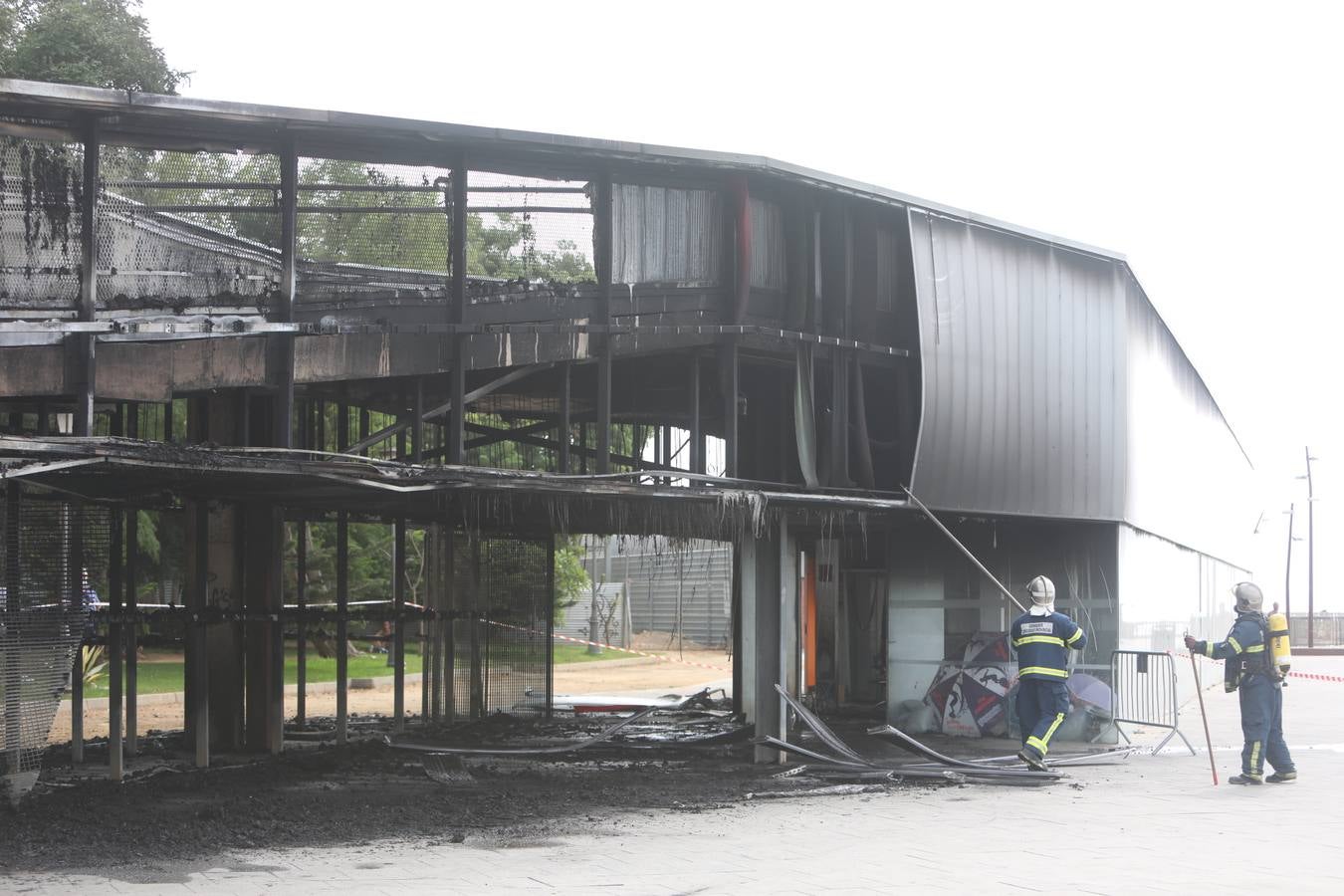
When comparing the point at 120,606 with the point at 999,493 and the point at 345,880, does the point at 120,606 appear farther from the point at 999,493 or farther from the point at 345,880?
the point at 999,493

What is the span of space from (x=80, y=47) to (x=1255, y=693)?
3118 cm

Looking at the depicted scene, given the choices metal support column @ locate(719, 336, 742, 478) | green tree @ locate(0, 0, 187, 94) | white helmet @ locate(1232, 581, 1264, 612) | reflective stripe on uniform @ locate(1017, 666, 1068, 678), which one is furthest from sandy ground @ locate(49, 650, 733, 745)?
green tree @ locate(0, 0, 187, 94)

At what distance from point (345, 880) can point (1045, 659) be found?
→ 325 inches

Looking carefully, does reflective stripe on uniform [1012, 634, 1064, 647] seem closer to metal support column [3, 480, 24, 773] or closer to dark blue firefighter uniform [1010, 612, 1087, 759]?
dark blue firefighter uniform [1010, 612, 1087, 759]

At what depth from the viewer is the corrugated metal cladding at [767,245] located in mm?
16172

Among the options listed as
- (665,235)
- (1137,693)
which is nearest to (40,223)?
(665,235)

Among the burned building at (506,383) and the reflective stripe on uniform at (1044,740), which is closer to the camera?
the burned building at (506,383)

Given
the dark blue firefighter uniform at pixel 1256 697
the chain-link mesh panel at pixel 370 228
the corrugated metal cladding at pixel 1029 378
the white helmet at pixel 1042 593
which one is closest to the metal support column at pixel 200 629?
the chain-link mesh panel at pixel 370 228

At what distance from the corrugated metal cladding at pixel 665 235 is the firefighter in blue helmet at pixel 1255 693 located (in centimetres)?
666

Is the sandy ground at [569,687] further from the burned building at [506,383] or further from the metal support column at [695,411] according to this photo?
the metal support column at [695,411]

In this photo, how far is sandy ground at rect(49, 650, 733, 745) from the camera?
2189 cm

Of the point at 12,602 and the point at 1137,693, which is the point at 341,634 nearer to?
the point at 12,602

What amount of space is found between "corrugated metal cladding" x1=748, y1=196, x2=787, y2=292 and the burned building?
61mm

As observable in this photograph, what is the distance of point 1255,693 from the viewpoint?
14.3 meters
